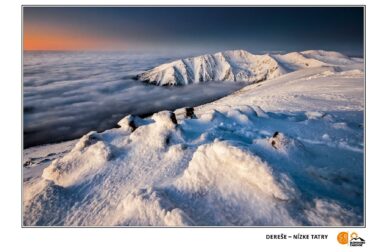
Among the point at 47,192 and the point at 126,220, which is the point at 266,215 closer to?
the point at 126,220

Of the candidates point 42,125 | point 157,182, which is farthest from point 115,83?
point 157,182

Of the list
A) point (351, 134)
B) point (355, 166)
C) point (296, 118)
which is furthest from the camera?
point (296, 118)
